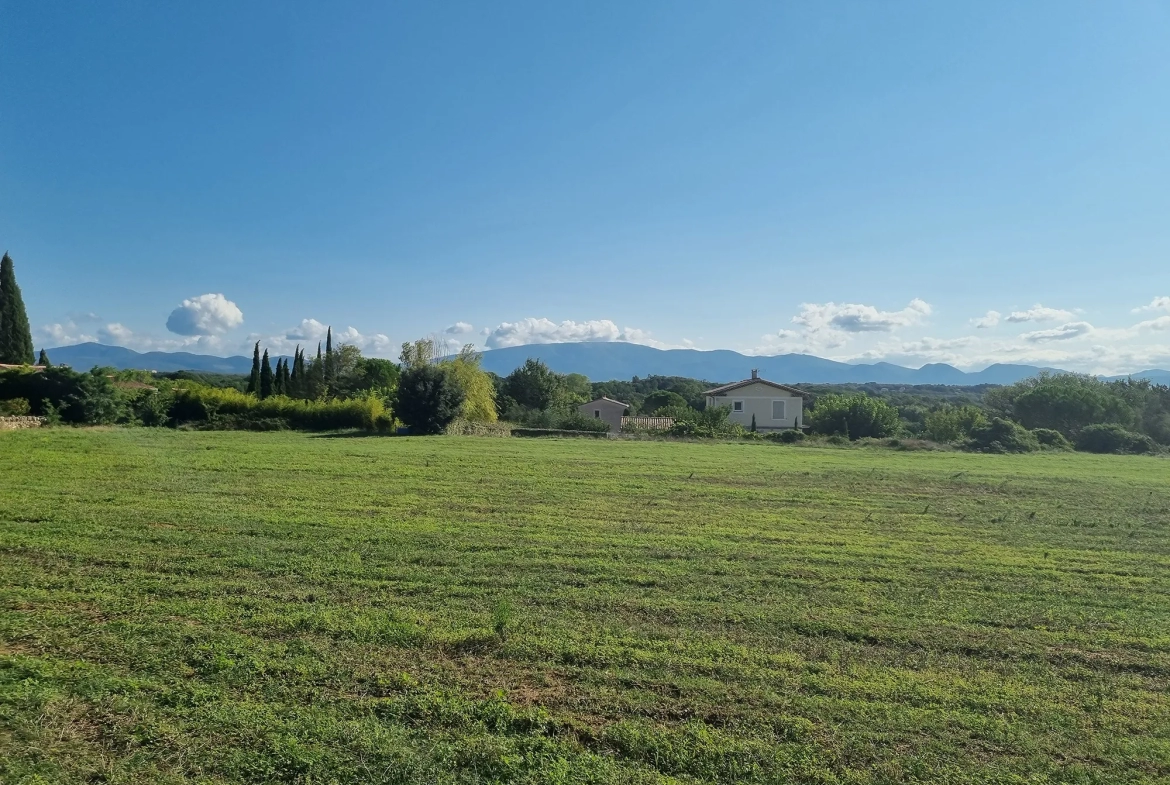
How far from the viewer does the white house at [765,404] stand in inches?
1913

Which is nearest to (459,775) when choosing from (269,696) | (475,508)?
(269,696)

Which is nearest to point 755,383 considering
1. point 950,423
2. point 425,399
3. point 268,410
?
point 950,423

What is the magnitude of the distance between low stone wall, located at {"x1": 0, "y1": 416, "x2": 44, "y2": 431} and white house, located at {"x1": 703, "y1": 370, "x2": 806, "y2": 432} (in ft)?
128

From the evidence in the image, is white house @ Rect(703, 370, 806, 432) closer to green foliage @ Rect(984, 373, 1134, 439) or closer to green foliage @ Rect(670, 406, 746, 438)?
green foliage @ Rect(670, 406, 746, 438)

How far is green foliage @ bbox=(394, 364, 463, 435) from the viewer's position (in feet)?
99.7

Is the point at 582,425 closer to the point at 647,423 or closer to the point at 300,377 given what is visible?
the point at 647,423

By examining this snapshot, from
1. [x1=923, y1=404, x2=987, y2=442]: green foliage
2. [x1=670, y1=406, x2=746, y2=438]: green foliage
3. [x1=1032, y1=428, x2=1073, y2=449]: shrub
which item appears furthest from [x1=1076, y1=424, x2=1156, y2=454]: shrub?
[x1=670, y1=406, x2=746, y2=438]: green foliage

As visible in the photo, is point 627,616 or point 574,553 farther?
point 574,553

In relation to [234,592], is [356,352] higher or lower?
higher

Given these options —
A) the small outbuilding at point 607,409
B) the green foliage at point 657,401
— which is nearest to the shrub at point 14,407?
the small outbuilding at point 607,409

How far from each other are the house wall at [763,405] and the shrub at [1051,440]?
18.0 meters

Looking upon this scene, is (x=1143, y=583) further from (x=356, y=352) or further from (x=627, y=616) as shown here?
(x=356, y=352)

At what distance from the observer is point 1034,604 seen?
21.4ft

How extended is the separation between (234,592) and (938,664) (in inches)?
245
